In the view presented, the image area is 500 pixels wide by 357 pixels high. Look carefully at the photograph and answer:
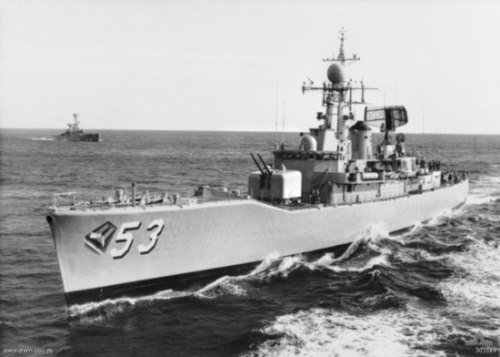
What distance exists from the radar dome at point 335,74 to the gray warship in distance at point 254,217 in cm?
5

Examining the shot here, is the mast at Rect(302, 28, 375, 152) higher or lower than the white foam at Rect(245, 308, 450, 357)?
higher

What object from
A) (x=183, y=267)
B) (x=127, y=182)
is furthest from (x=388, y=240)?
(x=127, y=182)

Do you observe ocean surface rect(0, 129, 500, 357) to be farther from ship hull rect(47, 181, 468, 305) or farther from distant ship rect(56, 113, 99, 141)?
distant ship rect(56, 113, 99, 141)

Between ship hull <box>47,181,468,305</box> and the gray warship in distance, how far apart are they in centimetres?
3

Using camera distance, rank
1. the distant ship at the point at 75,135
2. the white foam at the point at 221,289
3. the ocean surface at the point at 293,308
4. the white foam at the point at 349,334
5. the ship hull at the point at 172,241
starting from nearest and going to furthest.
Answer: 1. the white foam at the point at 349,334
2. the ocean surface at the point at 293,308
3. the ship hull at the point at 172,241
4. the white foam at the point at 221,289
5. the distant ship at the point at 75,135

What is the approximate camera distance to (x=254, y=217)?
1766 cm

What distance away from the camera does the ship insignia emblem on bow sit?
14.5 metres

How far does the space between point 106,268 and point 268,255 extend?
634cm

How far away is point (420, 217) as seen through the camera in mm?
28062

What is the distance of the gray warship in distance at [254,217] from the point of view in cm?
1469

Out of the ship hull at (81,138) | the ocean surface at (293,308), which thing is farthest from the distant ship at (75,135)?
the ocean surface at (293,308)

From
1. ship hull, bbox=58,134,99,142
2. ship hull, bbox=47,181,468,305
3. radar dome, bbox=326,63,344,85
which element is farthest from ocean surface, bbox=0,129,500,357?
ship hull, bbox=58,134,99,142

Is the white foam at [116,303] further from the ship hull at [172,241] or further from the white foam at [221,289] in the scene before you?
the white foam at [221,289]

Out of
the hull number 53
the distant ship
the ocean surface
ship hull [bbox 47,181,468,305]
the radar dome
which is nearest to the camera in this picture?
the ocean surface
